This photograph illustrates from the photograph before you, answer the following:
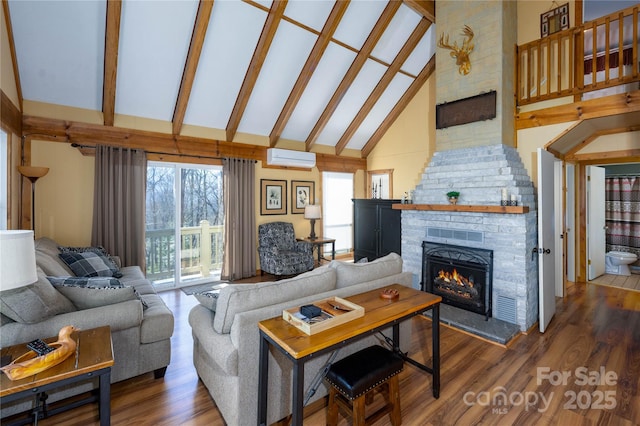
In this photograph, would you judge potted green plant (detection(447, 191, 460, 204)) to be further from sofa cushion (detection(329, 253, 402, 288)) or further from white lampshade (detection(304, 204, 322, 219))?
white lampshade (detection(304, 204, 322, 219))

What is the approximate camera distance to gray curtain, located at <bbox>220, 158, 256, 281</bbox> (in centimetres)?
552

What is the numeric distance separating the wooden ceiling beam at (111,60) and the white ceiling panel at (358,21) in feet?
9.69

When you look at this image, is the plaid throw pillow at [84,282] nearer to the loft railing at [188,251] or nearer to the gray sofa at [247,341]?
the gray sofa at [247,341]

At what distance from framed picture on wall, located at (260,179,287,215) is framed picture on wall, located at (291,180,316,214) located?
0.22m

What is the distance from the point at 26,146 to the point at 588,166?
859 cm

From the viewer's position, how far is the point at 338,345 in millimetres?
1618

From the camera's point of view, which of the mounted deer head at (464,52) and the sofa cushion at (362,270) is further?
the mounted deer head at (464,52)

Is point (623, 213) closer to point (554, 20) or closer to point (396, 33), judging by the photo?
point (554, 20)

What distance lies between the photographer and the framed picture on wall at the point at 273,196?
20.1ft

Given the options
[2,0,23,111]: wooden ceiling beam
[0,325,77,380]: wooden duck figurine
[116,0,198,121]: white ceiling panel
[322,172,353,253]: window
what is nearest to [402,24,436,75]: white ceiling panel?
[322,172,353,253]: window

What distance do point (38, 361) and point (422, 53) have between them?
6.56 meters

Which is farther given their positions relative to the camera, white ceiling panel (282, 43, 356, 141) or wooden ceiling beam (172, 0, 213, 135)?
white ceiling panel (282, 43, 356, 141)

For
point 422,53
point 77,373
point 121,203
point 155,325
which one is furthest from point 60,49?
point 422,53

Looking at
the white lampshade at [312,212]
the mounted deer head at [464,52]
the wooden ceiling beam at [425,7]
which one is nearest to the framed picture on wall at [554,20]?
the mounted deer head at [464,52]
